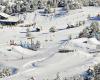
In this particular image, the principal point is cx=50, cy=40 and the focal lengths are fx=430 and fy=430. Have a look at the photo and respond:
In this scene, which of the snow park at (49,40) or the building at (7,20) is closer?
the snow park at (49,40)

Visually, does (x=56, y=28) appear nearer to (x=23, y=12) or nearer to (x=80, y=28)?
(x=80, y=28)

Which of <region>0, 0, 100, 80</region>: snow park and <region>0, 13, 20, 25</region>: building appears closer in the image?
<region>0, 0, 100, 80</region>: snow park

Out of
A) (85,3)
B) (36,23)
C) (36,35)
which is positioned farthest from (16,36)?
(85,3)

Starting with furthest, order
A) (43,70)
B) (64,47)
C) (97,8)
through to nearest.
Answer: (97,8) < (64,47) < (43,70)

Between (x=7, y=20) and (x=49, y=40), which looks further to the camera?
(x=7, y=20)

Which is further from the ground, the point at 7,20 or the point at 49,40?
the point at 7,20

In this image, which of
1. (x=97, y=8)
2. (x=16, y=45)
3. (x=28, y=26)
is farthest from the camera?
(x=97, y=8)

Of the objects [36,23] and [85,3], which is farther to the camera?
[85,3]
